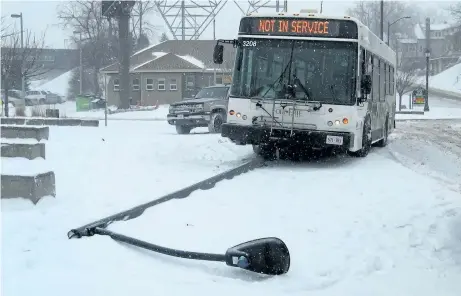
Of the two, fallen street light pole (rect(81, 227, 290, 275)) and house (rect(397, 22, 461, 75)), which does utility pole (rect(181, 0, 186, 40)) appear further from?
fallen street light pole (rect(81, 227, 290, 275))

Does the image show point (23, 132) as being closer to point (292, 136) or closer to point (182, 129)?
point (292, 136)

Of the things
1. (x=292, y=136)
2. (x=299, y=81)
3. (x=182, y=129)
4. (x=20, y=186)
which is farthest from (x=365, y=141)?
(x=182, y=129)

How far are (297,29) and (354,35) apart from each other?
1.19 meters

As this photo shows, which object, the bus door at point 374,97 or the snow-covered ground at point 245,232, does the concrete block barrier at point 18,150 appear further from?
the bus door at point 374,97

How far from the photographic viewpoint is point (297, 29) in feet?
45.3

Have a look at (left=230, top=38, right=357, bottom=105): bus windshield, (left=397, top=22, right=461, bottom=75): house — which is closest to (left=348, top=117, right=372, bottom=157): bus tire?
(left=230, top=38, right=357, bottom=105): bus windshield

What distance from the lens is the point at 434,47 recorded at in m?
133

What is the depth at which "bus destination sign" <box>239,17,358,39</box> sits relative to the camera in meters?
13.5

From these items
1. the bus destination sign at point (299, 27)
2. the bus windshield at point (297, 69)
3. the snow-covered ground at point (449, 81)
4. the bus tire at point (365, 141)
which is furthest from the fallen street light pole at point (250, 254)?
the snow-covered ground at point (449, 81)

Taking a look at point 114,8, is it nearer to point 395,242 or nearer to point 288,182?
point 288,182

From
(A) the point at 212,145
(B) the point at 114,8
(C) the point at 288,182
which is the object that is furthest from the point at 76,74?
(C) the point at 288,182

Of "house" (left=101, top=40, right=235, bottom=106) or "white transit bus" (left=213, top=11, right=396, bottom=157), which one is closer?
"white transit bus" (left=213, top=11, right=396, bottom=157)

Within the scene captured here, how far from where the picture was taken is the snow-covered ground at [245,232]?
5.68 metres

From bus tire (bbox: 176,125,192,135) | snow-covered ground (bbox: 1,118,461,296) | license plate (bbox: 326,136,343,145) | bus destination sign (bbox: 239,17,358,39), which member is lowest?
snow-covered ground (bbox: 1,118,461,296)
